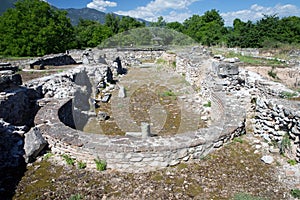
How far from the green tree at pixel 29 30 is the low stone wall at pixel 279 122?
93.4 feet

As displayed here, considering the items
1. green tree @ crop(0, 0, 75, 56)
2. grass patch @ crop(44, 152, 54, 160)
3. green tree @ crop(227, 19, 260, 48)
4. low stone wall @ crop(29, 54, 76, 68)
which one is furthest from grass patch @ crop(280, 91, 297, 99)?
green tree @ crop(227, 19, 260, 48)

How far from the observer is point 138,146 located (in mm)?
4465

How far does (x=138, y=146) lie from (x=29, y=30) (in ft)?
96.6

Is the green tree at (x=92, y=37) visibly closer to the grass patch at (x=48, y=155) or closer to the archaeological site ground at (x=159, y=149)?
the archaeological site ground at (x=159, y=149)

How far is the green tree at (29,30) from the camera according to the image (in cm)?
2789

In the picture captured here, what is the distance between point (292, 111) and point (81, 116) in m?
6.35

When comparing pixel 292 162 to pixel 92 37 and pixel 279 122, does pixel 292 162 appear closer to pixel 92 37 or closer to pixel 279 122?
pixel 279 122

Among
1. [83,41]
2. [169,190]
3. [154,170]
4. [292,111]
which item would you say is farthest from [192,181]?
[83,41]

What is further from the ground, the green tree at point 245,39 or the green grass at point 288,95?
the green tree at point 245,39

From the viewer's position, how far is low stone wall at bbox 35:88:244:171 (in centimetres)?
443

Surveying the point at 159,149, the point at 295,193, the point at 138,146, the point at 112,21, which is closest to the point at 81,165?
the point at 138,146

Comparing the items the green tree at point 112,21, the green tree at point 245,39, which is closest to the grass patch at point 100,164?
the green tree at point 245,39

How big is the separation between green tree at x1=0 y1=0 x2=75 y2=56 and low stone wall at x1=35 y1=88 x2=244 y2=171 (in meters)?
26.7

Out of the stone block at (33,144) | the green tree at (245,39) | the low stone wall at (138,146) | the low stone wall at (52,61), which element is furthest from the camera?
the green tree at (245,39)
